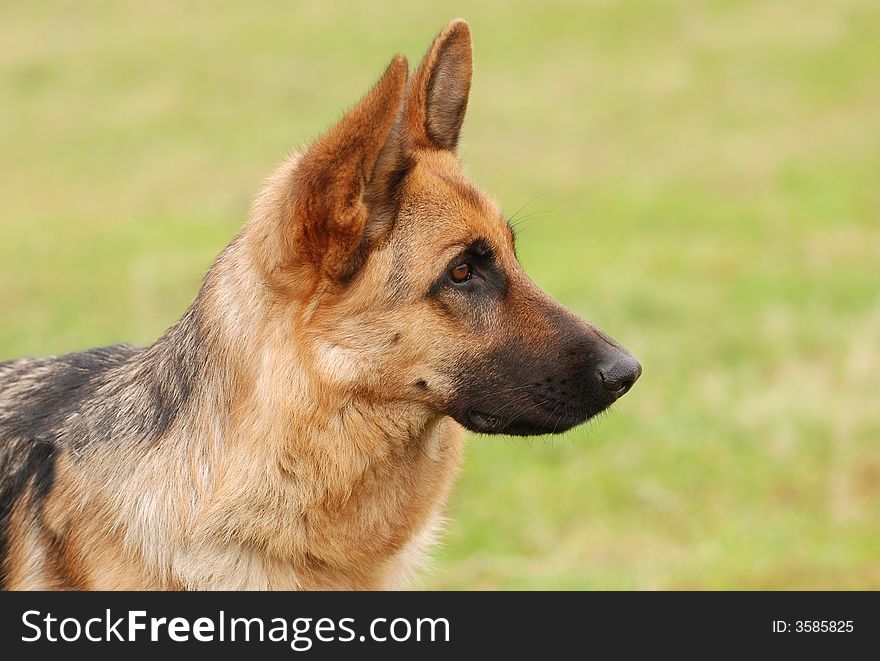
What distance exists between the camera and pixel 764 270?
1475 cm

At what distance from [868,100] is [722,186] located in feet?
18.2

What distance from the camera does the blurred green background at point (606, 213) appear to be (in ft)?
29.0

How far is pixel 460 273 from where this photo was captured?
4512mm

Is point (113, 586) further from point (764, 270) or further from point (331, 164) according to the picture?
point (764, 270)

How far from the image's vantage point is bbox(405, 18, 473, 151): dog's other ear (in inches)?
188

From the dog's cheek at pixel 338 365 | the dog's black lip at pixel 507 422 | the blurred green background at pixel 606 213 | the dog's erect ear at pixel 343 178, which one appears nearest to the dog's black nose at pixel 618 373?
the dog's black lip at pixel 507 422

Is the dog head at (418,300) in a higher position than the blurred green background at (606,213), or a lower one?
lower

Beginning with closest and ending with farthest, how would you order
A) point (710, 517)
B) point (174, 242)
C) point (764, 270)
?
point (710, 517), point (764, 270), point (174, 242)

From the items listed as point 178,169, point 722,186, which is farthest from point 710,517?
point 178,169

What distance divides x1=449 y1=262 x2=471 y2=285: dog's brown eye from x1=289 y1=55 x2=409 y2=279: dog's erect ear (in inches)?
15.4

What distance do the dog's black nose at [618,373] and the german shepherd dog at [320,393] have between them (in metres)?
0.01

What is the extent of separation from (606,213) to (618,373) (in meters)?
13.5

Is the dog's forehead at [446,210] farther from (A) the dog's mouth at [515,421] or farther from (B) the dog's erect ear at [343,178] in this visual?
(A) the dog's mouth at [515,421]

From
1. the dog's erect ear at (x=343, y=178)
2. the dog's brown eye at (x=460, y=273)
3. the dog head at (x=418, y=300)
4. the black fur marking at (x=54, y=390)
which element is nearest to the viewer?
the dog's erect ear at (x=343, y=178)
